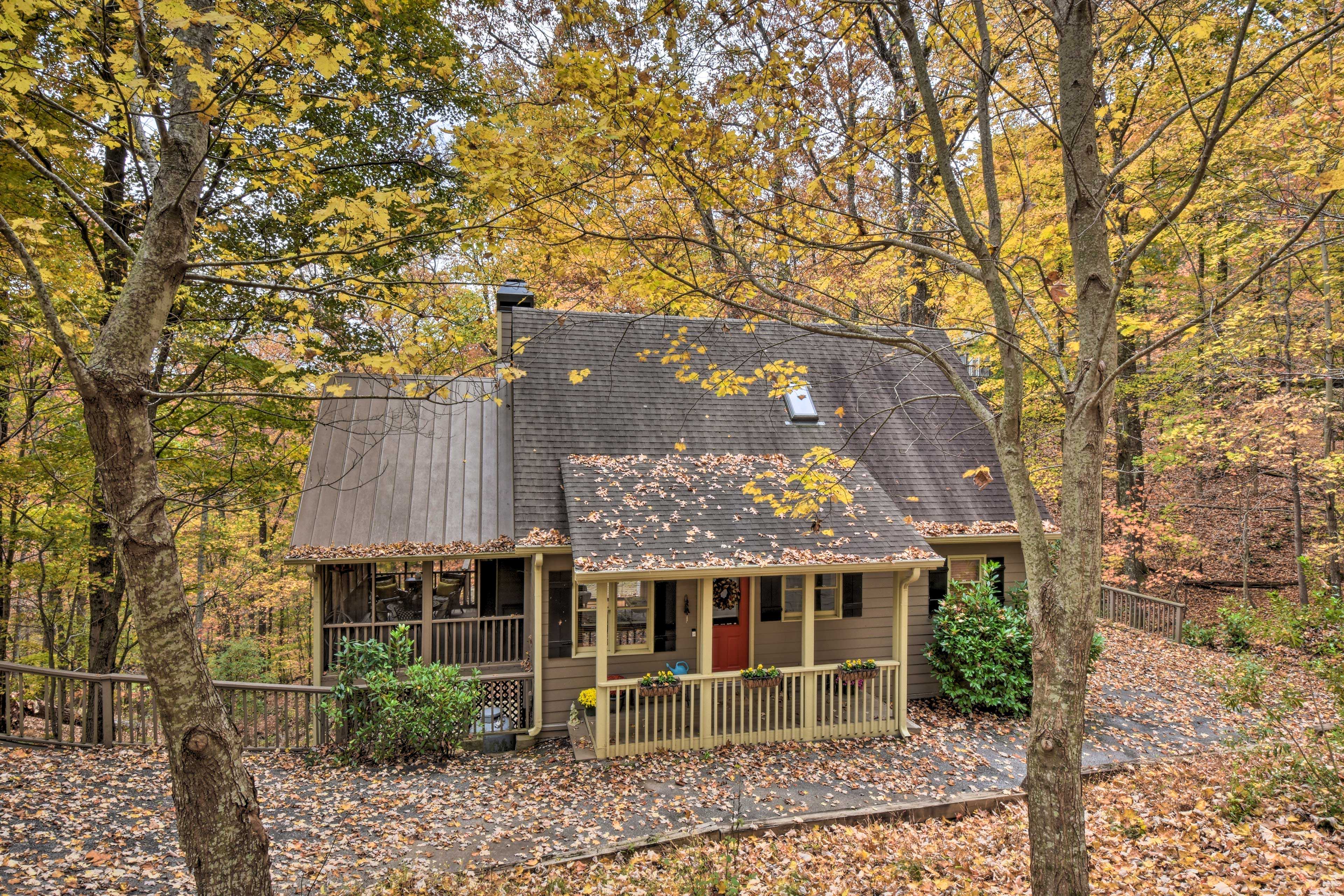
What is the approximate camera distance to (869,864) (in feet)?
17.6

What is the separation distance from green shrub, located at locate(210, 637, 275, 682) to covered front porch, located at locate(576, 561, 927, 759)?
12.3 meters

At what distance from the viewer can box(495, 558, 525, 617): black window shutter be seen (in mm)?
9672

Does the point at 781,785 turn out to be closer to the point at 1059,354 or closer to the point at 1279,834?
the point at 1279,834

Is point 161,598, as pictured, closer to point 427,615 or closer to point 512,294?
point 427,615

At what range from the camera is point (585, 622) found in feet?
31.0

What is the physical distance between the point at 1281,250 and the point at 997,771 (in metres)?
7.10

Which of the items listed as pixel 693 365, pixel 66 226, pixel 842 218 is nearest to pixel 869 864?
pixel 842 218

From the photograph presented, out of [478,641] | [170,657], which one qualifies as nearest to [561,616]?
[478,641]

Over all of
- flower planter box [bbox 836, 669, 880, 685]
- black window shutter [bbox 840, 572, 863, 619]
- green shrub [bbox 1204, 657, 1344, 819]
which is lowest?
flower planter box [bbox 836, 669, 880, 685]

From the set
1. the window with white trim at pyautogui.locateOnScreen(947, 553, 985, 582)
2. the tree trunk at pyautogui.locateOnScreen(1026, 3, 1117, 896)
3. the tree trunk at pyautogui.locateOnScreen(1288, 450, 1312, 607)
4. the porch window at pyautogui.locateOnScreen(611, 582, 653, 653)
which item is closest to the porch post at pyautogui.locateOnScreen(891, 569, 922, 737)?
the window with white trim at pyautogui.locateOnScreen(947, 553, 985, 582)

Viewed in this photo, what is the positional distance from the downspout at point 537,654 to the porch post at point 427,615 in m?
1.62

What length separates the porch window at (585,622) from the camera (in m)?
9.20

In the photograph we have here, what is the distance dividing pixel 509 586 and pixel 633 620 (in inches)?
81.9

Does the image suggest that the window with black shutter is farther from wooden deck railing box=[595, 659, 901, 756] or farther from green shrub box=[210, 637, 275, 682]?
green shrub box=[210, 637, 275, 682]
